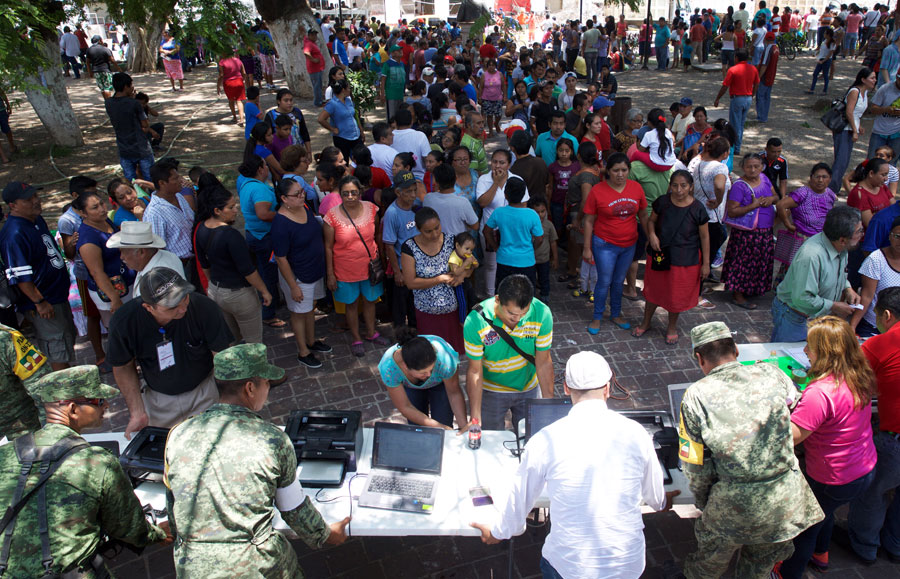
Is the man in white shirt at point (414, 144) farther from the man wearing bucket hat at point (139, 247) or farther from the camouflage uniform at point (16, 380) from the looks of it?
the camouflage uniform at point (16, 380)

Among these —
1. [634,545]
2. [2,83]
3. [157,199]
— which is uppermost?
[2,83]

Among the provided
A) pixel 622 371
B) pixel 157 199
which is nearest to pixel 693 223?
pixel 622 371

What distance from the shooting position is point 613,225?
5.78 meters

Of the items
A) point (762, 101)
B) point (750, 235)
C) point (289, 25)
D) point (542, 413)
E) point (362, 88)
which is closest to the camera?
point (542, 413)

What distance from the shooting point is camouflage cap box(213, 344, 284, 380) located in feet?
9.34

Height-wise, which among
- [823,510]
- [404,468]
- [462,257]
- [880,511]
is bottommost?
[880,511]

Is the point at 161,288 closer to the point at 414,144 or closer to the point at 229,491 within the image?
the point at 229,491

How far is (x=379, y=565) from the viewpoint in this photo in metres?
Answer: 3.75

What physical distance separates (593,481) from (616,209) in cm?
358

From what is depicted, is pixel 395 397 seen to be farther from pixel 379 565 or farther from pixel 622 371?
pixel 622 371

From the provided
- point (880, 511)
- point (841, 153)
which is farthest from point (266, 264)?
point (841, 153)

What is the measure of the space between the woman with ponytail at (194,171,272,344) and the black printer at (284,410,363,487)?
1621 mm

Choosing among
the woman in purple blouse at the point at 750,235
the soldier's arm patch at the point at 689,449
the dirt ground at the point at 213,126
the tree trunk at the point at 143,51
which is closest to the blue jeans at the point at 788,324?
the woman in purple blouse at the point at 750,235

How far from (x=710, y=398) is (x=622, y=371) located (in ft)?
8.85
